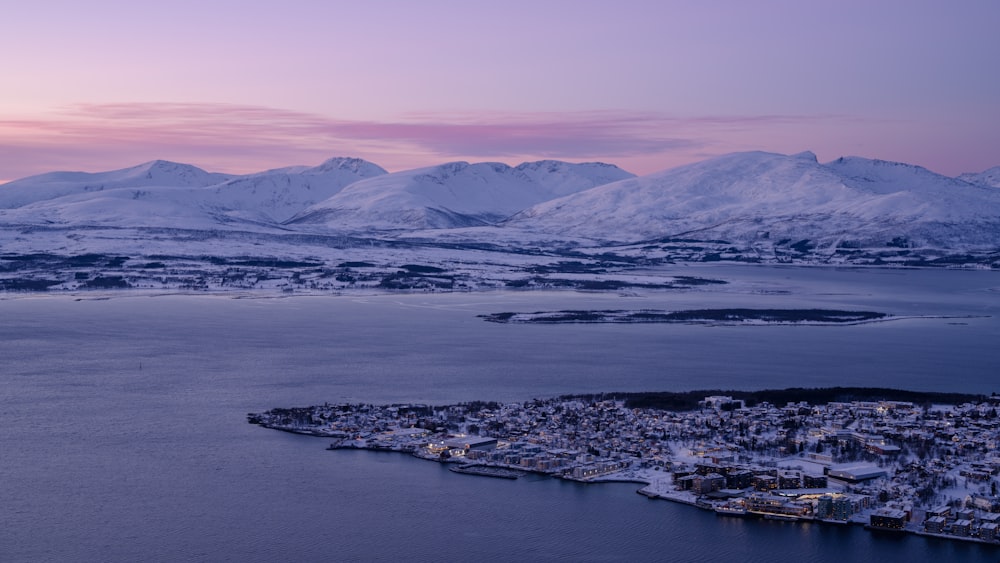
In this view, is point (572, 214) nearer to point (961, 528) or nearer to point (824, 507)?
point (824, 507)

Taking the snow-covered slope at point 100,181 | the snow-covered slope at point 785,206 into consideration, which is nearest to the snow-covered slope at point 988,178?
the snow-covered slope at point 785,206

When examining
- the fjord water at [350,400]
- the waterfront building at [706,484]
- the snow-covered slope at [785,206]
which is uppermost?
the snow-covered slope at [785,206]

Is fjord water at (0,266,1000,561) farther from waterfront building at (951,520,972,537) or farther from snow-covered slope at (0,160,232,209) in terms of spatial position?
snow-covered slope at (0,160,232,209)

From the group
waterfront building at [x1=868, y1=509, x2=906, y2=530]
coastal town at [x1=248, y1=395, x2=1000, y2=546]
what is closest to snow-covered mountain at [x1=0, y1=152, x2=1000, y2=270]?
coastal town at [x1=248, y1=395, x2=1000, y2=546]

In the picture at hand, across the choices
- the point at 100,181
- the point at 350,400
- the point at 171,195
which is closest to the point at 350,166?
the point at 100,181

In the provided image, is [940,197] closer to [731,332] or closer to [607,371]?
[731,332]

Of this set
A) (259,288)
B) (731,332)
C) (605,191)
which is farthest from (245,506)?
(605,191)

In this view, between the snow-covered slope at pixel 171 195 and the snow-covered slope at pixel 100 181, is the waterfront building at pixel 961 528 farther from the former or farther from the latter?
the snow-covered slope at pixel 100 181

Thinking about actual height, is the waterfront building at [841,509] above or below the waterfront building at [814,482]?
below
